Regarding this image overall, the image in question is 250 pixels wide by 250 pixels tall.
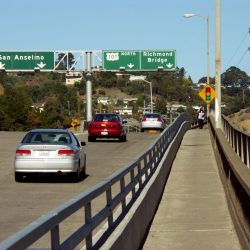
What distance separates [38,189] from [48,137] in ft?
8.39

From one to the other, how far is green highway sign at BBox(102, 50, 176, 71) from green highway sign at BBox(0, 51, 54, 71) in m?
4.94

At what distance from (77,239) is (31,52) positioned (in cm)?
→ 5758

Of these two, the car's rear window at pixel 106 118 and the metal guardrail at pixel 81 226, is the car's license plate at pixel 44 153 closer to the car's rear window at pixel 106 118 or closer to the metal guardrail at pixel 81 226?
the metal guardrail at pixel 81 226

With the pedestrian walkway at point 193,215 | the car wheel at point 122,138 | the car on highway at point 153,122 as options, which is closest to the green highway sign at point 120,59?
the car on highway at point 153,122

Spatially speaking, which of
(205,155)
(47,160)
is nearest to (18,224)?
(47,160)

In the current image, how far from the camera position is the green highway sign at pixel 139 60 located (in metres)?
63.2

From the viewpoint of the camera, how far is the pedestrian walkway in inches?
443

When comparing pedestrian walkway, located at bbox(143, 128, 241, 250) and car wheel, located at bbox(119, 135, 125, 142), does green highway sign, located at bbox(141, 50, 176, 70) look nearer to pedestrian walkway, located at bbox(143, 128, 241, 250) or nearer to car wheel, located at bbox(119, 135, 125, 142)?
car wheel, located at bbox(119, 135, 125, 142)

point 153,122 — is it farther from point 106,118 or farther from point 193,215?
point 193,215

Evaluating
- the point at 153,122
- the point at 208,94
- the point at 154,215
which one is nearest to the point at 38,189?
the point at 154,215

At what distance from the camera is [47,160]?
1917 centimetres

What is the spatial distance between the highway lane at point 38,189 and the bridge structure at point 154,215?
108 centimetres

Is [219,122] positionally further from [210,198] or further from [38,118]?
[38,118]

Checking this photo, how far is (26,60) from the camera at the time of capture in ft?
205
